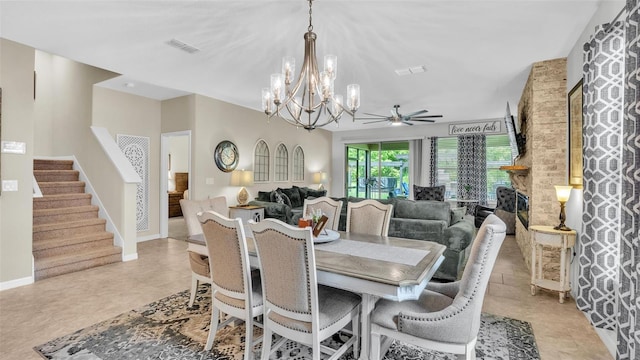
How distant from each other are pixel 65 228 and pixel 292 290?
4.36 m

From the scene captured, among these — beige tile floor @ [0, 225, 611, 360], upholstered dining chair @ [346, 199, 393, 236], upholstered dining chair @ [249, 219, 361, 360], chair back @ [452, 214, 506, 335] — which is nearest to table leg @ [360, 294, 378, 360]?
upholstered dining chair @ [249, 219, 361, 360]

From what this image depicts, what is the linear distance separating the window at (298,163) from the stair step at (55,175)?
4379 millimetres

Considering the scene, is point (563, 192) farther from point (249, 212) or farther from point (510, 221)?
point (249, 212)

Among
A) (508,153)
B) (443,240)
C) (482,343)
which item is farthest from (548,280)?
(508,153)

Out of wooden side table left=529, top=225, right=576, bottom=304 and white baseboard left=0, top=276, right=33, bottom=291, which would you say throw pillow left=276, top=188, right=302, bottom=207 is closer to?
white baseboard left=0, top=276, right=33, bottom=291

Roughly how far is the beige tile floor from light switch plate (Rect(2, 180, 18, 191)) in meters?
1.11

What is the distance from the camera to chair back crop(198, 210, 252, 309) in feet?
6.44

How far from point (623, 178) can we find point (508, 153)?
6912mm

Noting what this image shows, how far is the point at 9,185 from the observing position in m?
3.52

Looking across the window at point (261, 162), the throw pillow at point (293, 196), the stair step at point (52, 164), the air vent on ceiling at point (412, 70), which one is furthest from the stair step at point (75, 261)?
the air vent on ceiling at point (412, 70)

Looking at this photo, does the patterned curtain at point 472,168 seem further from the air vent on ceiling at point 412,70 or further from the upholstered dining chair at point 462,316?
the upholstered dining chair at point 462,316

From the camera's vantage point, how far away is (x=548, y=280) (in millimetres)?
3381

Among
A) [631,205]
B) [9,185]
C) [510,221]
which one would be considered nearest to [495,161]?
[510,221]

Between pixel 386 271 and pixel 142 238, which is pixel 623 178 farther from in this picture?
pixel 142 238
